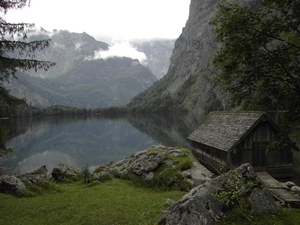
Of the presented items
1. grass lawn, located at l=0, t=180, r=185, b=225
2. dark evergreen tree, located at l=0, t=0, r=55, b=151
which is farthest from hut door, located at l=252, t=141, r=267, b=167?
dark evergreen tree, located at l=0, t=0, r=55, b=151

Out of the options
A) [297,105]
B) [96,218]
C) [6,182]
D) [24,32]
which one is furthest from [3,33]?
[297,105]

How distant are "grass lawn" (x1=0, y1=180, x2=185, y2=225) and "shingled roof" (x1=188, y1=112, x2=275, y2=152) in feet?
41.0

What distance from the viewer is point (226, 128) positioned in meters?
34.9

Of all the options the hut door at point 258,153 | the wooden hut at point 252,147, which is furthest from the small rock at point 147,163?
the hut door at point 258,153

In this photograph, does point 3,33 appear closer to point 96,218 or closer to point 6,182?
point 6,182

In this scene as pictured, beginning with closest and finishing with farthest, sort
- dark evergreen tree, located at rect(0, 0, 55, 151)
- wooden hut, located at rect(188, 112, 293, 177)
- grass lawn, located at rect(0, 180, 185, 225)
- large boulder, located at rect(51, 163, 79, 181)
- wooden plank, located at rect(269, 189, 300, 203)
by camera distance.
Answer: grass lawn, located at rect(0, 180, 185, 225), dark evergreen tree, located at rect(0, 0, 55, 151), wooden plank, located at rect(269, 189, 300, 203), large boulder, located at rect(51, 163, 79, 181), wooden hut, located at rect(188, 112, 293, 177)

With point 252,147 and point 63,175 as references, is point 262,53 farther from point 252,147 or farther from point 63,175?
point 63,175

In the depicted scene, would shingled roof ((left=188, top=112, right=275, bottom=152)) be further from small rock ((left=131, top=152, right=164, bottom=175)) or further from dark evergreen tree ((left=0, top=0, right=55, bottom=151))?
dark evergreen tree ((left=0, top=0, right=55, bottom=151))

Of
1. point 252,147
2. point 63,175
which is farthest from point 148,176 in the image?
point 252,147

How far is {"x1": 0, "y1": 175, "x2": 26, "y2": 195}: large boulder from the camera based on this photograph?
2161 cm

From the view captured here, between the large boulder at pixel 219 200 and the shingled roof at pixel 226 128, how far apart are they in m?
19.6

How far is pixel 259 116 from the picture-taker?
30.6 meters

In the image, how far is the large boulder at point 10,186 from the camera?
70.9 feet

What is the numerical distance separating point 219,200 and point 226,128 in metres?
25.4
